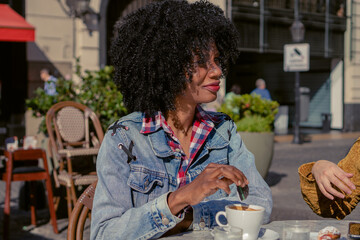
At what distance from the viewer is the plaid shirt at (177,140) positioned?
2.03m

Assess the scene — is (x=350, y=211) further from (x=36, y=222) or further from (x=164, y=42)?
(x=36, y=222)

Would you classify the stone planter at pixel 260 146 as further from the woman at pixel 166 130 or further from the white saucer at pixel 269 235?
the white saucer at pixel 269 235

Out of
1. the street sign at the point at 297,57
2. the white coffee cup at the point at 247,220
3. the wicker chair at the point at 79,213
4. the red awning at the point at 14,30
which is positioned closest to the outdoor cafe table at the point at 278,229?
the white coffee cup at the point at 247,220

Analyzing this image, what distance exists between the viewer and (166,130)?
2.07 m

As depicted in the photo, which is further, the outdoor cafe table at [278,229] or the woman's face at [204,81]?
the woman's face at [204,81]

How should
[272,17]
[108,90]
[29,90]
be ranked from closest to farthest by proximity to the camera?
1. [108,90]
2. [29,90]
3. [272,17]

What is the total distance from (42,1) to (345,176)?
1157 centimetres

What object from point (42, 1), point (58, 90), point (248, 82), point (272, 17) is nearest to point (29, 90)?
point (42, 1)

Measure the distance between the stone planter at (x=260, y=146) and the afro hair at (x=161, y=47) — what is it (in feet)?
16.2

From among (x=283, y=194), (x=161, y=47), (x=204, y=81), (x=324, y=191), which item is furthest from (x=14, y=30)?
(x=324, y=191)

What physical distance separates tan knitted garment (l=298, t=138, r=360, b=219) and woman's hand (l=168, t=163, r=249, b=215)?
47cm

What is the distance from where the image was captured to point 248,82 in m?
22.2

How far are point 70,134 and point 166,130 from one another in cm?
360

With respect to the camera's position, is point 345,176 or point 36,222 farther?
point 36,222
